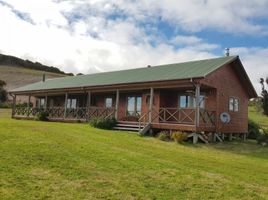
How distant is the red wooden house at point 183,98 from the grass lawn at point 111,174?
667 cm

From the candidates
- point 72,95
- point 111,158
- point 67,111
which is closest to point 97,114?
point 67,111

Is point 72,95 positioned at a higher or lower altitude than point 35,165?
higher

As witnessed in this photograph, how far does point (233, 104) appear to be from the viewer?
→ 2166 cm

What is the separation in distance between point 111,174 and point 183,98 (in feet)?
43.1

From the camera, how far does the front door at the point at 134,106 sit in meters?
23.0

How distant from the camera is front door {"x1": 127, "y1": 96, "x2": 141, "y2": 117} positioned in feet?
75.6

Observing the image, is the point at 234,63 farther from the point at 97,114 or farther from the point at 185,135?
the point at 97,114

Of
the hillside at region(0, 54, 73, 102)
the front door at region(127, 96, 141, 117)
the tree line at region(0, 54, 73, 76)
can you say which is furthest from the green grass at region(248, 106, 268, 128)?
the tree line at region(0, 54, 73, 76)

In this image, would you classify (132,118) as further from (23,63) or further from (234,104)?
A: (23,63)

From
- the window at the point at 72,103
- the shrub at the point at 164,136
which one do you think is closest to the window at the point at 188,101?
the shrub at the point at 164,136

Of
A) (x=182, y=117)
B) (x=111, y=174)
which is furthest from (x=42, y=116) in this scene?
(x=111, y=174)

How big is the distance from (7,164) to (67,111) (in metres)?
19.2

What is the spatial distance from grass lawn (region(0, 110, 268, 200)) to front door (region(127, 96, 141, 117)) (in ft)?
37.7

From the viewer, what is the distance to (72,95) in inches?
1160
